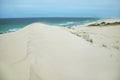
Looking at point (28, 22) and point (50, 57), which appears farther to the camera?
point (28, 22)

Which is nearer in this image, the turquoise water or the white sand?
the white sand

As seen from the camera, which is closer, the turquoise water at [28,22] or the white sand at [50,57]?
the white sand at [50,57]

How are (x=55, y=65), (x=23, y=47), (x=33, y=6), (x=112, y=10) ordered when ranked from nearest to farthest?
(x=55, y=65), (x=23, y=47), (x=33, y=6), (x=112, y=10)

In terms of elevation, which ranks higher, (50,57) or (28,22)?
(28,22)

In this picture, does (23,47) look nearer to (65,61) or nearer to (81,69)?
(65,61)

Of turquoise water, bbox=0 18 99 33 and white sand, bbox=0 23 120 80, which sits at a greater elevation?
turquoise water, bbox=0 18 99 33

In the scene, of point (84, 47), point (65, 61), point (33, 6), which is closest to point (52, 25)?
point (33, 6)

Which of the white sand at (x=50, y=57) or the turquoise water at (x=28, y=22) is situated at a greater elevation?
the turquoise water at (x=28, y=22)

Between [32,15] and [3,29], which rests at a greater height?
[32,15]
